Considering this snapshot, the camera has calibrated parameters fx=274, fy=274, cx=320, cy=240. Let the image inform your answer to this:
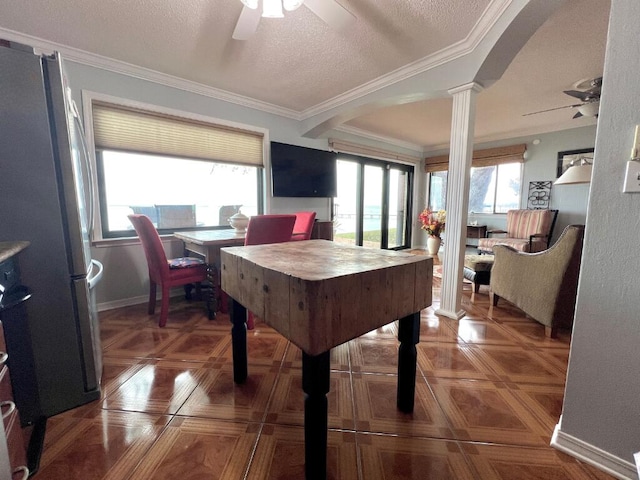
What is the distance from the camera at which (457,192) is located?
2.36 meters

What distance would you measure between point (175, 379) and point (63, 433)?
0.49m

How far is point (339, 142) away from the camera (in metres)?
4.47

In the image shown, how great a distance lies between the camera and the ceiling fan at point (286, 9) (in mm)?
1500

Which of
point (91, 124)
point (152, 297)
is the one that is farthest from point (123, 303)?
point (91, 124)

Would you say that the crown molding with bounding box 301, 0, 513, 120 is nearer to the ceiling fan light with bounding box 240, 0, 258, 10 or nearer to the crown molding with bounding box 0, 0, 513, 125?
the crown molding with bounding box 0, 0, 513, 125

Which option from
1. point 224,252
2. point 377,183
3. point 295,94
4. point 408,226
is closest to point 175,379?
point 224,252

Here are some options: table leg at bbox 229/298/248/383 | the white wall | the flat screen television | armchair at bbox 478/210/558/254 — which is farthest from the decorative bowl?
armchair at bbox 478/210/558/254

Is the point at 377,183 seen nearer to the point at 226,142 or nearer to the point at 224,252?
the point at 226,142

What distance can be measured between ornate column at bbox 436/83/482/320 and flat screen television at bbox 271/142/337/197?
212 cm

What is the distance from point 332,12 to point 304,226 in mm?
2208

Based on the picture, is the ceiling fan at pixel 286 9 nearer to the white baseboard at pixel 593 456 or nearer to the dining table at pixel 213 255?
the dining table at pixel 213 255

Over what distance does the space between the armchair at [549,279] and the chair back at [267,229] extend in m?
1.98

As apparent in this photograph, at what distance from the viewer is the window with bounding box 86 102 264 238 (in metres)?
2.65

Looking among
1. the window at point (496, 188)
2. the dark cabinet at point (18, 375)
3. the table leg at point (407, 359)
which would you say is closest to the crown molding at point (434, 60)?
the table leg at point (407, 359)
